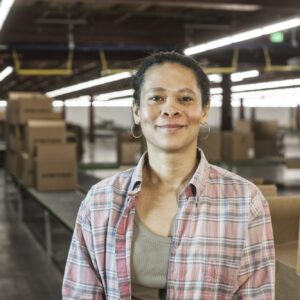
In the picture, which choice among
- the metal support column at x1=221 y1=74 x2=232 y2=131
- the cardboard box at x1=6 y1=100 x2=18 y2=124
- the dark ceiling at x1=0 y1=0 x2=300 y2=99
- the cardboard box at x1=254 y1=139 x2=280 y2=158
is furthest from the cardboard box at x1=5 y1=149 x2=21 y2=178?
the cardboard box at x1=254 y1=139 x2=280 y2=158

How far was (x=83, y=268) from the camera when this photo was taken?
1.41 m

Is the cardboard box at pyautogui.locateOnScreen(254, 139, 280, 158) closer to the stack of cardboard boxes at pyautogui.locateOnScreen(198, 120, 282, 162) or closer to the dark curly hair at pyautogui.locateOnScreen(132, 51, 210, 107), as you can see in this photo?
the stack of cardboard boxes at pyautogui.locateOnScreen(198, 120, 282, 162)

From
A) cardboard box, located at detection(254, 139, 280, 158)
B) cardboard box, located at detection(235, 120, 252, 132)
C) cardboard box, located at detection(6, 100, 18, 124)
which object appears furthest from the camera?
cardboard box, located at detection(235, 120, 252, 132)

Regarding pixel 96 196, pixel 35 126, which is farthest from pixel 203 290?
pixel 35 126

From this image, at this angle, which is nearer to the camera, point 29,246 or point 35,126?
point 29,246

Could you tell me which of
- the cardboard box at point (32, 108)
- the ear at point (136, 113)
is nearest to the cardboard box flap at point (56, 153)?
the cardboard box at point (32, 108)

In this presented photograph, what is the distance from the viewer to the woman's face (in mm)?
1349

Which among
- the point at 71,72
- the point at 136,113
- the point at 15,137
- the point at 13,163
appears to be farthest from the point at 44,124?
the point at 136,113

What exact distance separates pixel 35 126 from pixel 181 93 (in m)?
6.17

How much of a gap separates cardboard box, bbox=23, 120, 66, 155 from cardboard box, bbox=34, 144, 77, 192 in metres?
0.41

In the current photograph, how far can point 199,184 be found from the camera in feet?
4.45

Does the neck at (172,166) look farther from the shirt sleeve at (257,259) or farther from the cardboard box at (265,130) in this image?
the cardboard box at (265,130)

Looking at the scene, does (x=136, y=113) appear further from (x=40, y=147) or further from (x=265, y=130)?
(x=265, y=130)

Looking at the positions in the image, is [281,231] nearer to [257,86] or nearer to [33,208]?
[33,208]
